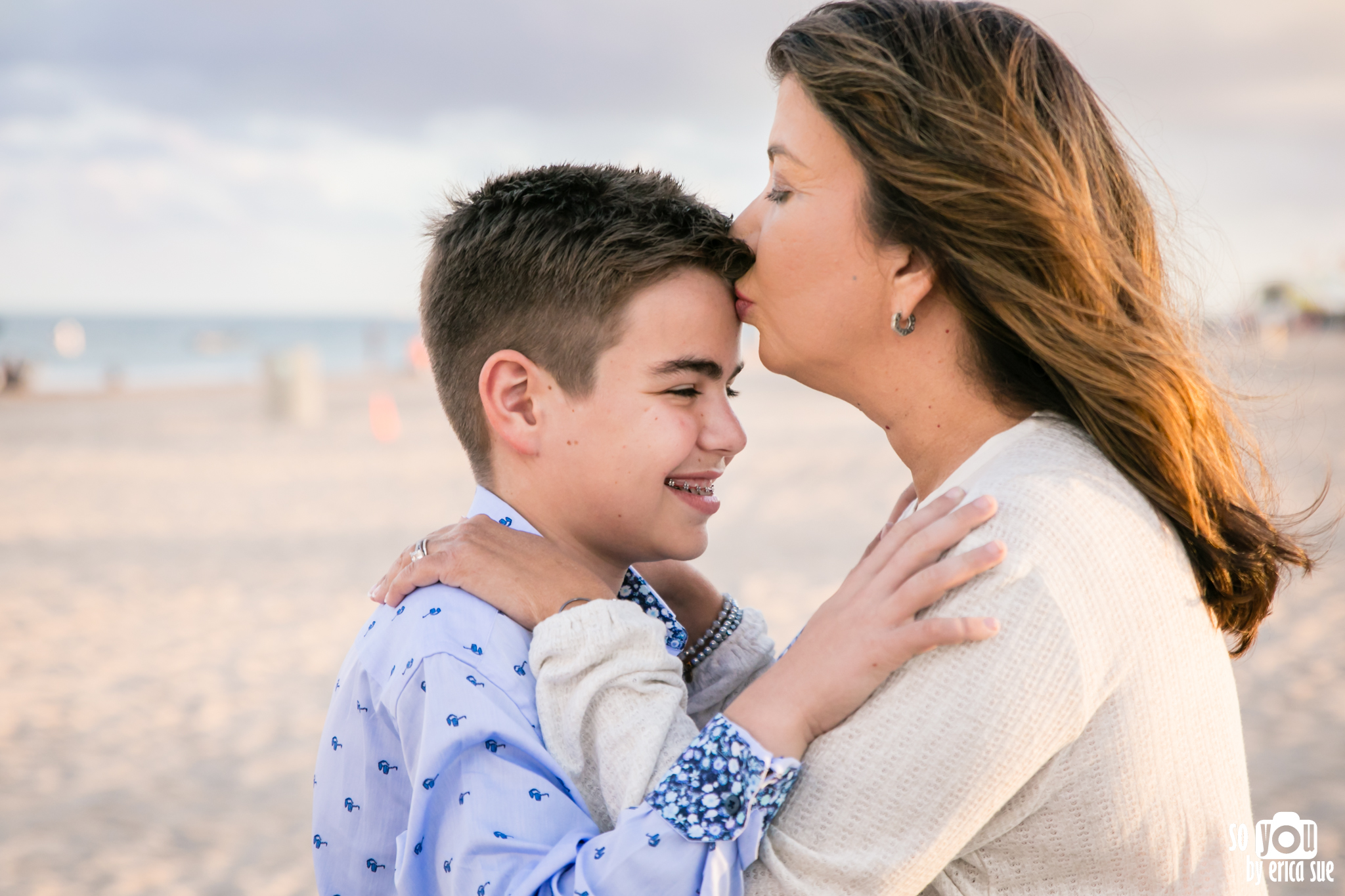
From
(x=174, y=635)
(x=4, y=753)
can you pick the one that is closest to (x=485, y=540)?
(x=4, y=753)

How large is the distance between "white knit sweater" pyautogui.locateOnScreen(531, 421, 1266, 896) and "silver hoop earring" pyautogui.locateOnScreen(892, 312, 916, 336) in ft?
1.04

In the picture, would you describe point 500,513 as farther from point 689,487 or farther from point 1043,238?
point 1043,238

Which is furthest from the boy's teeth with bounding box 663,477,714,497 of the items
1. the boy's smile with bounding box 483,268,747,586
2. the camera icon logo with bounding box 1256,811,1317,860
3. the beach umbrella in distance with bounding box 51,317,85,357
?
the beach umbrella in distance with bounding box 51,317,85,357

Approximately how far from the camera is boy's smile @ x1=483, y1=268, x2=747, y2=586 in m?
2.10

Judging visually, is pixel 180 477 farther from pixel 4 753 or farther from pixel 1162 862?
pixel 1162 862

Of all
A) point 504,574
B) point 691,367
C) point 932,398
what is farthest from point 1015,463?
point 504,574

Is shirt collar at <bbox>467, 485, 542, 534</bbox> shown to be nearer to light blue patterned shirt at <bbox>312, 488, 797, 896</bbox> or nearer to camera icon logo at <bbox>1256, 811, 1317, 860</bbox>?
light blue patterned shirt at <bbox>312, 488, 797, 896</bbox>

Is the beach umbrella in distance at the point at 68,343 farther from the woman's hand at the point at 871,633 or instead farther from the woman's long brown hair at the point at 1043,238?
the woman's hand at the point at 871,633

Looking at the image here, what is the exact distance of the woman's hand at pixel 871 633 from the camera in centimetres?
153

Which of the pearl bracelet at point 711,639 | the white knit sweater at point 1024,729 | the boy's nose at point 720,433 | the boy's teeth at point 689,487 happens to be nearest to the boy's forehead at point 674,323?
the boy's nose at point 720,433

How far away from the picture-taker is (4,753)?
19.2 ft

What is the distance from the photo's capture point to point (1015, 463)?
68.1 inches

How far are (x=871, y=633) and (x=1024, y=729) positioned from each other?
0.26 m

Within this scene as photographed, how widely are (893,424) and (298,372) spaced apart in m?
19.7
